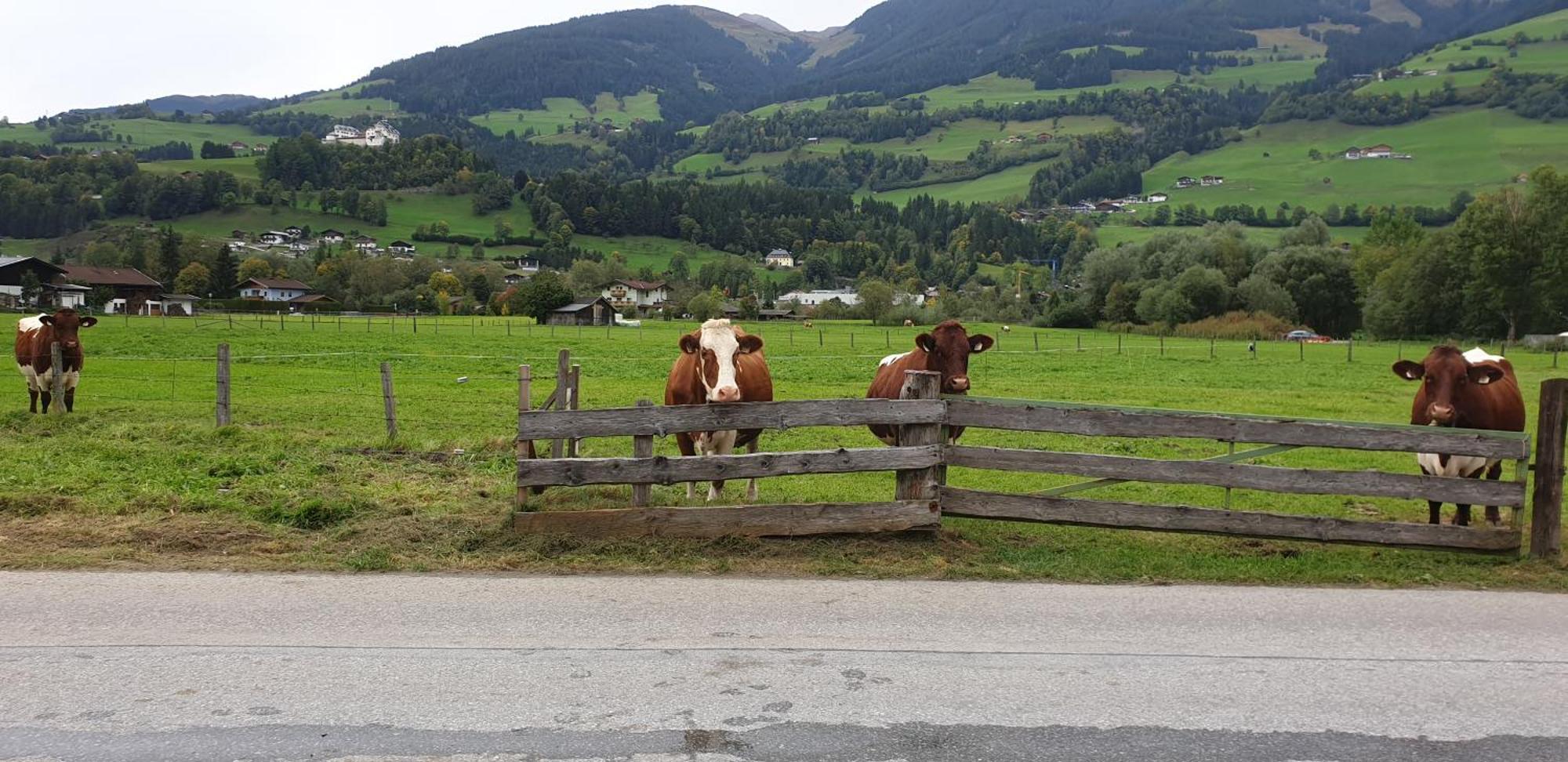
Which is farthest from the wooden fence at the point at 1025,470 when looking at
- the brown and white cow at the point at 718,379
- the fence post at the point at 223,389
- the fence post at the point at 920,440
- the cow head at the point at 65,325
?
the cow head at the point at 65,325

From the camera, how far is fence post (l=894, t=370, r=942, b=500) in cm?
1023

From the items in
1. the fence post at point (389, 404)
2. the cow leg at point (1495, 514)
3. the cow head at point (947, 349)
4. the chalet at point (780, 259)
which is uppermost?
the chalet at point (780, 259)

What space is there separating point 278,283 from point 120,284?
20.5 m

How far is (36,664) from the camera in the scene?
6.57 metres

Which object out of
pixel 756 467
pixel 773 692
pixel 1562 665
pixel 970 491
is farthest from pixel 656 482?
pixel 1562 665

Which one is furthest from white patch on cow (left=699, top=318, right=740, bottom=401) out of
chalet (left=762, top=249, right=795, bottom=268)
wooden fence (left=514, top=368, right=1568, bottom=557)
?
chalet (left=762, top=249, right=795, bottom=268)

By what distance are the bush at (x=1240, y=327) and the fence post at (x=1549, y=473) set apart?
81.1 metres

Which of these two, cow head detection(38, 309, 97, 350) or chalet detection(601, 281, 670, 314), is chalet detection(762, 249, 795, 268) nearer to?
chalet detection(601, 281, 670, 314)

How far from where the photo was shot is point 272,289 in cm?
13350

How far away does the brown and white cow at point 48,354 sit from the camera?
20.5 metres

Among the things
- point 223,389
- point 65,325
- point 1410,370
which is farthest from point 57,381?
point 1410,370

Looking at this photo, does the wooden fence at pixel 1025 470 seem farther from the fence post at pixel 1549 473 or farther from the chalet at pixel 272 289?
the chalet at pixel 272 289

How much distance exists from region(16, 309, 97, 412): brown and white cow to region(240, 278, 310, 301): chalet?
389 ft

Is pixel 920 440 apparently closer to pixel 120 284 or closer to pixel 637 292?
pixel 120 284
